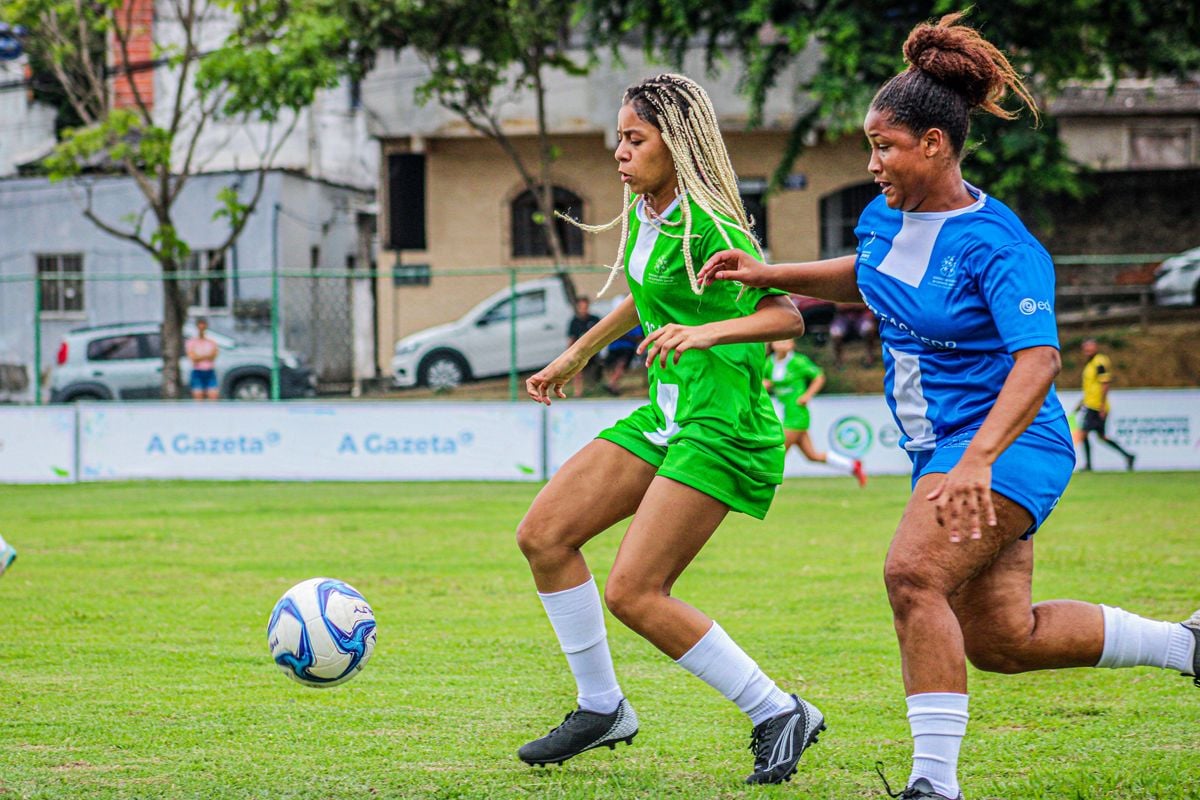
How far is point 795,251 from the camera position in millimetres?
28094

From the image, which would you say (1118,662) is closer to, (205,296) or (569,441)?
(569,441)

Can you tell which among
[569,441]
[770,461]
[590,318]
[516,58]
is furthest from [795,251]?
[770,461]

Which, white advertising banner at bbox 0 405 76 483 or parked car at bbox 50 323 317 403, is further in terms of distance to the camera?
parked car at bbox 50 323 317 403

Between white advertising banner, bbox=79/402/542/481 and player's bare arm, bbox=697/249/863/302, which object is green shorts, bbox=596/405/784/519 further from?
white advertising banner, bbox=79/402/542/481

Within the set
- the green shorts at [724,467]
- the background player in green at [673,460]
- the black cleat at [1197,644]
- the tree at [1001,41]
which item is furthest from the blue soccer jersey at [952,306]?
the tree at [1001,41]

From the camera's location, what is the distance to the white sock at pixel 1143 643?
13.0ft

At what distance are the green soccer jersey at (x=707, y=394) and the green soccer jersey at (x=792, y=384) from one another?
11834 millimetres

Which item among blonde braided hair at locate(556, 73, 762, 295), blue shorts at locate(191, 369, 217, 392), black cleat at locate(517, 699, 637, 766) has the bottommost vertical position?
blue shorts at locate(191, 369, 217, 392)

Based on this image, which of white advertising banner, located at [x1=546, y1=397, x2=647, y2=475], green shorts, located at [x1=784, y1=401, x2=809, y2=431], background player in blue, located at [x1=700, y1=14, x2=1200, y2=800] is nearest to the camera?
background player in blue, located at [x1=700, y1=14, x2=1200, y2=800]

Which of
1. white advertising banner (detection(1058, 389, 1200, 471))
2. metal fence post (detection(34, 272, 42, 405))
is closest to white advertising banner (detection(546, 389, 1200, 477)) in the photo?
white advertising banner (detection(1058, 389, 1200, 471))

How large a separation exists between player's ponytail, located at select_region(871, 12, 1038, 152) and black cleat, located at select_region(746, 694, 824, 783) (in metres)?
1.80

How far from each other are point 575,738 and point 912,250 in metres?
1.92

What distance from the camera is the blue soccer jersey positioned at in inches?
141

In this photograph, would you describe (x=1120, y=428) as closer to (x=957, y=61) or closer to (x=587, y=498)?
(x=587, y=498)
